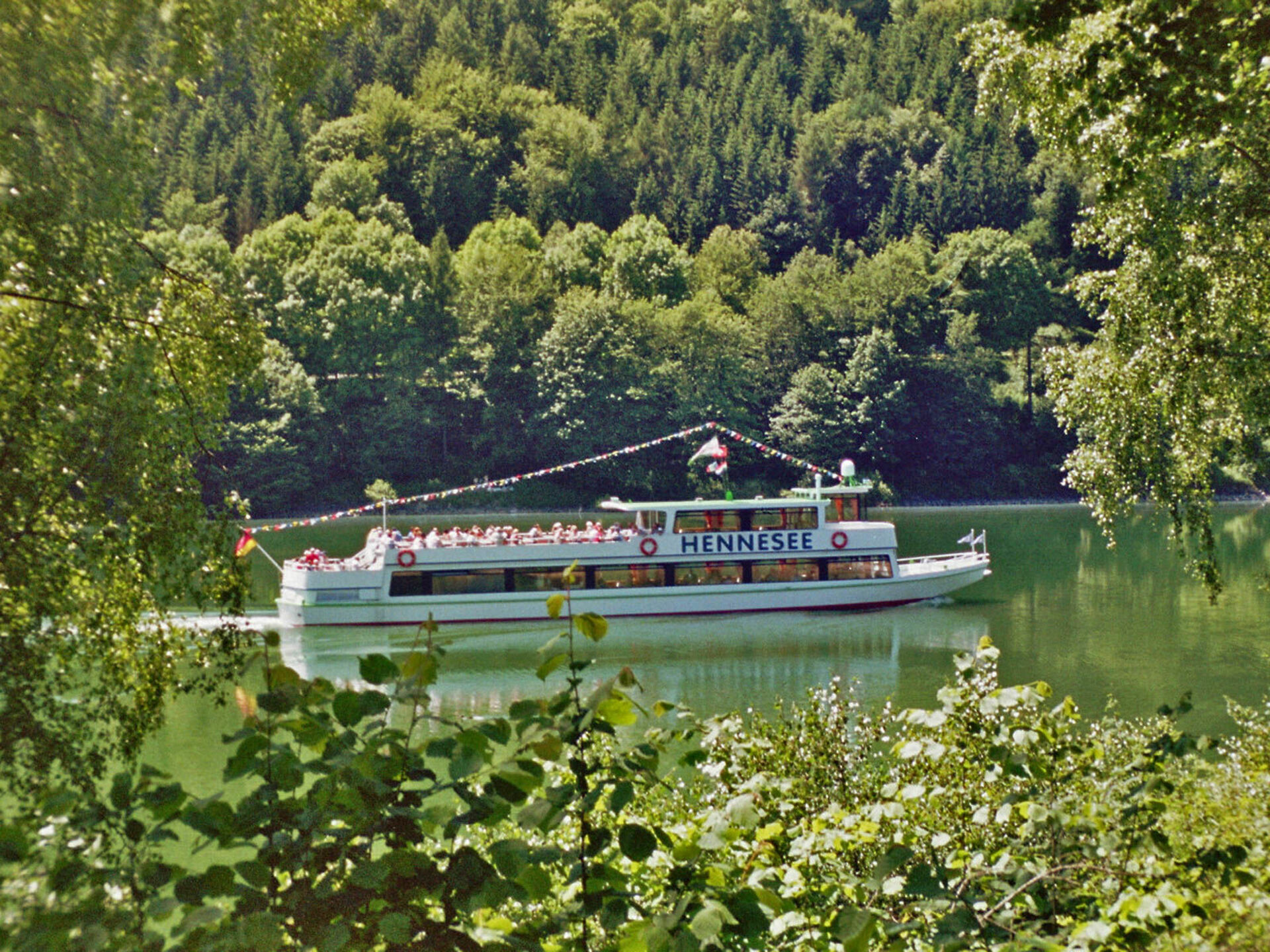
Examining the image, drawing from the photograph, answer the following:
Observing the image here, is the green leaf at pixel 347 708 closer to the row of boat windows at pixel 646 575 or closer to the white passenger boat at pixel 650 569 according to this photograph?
the white passenger boat at pixel 650 569

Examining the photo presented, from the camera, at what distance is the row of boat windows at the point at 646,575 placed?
24547mm

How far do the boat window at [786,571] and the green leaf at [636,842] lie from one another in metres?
23.6

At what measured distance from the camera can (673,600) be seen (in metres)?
25.4

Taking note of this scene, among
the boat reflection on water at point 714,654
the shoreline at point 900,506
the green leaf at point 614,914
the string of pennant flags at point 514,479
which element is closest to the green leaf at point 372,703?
the green leaf at point 614,914

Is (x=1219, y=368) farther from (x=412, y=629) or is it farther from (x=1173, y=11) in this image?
(x=412, y=629)

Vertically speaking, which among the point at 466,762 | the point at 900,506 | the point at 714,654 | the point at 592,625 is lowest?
the point at 714,654

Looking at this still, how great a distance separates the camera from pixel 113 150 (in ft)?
19.8

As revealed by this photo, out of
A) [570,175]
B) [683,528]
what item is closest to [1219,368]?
[683,528]

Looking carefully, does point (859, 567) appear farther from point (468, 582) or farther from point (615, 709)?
point (615, 709)

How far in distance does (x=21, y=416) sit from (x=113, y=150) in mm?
1500

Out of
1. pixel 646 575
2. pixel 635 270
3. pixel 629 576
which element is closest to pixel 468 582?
pixel 629 576

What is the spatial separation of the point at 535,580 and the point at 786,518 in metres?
5.79

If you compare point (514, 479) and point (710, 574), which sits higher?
point (514, 479)

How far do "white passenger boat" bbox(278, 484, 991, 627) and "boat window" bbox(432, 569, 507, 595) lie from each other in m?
0.02
